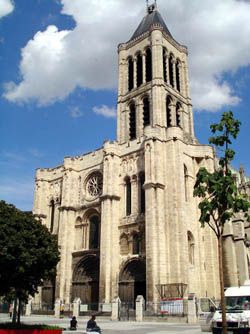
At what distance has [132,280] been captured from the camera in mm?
30109

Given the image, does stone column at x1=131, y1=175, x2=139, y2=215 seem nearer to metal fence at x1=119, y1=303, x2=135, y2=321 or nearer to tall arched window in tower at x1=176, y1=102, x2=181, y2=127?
metal fence at x1=119, y1=303, x2=135, y2=321

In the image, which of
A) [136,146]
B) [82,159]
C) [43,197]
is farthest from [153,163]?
[43,197]

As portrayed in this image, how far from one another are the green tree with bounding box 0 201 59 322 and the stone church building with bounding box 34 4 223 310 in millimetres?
12870

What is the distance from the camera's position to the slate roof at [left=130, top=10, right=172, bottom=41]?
44.1 metres

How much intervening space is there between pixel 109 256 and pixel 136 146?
9.88m

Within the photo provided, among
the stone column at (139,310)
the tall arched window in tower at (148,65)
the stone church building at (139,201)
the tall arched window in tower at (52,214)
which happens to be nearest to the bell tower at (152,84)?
the tall arched window in tower at (148,65)

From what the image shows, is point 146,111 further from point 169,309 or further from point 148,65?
point 169,309

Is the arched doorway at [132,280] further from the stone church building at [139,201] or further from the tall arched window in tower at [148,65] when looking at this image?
the tall arched window in tower at [148,65]

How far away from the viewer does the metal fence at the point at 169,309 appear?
24.1 meters

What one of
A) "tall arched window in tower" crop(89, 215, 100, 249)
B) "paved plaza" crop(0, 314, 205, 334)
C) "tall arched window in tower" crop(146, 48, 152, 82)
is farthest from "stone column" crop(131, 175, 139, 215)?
Result: "tall arched window in tower" crop(146, 48, 152, 82)

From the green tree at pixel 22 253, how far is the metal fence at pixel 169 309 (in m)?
10.8

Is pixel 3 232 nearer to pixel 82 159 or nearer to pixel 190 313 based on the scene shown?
pixel 190 313

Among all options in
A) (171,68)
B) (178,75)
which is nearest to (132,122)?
(171,68)

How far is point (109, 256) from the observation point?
3081 centimetres
